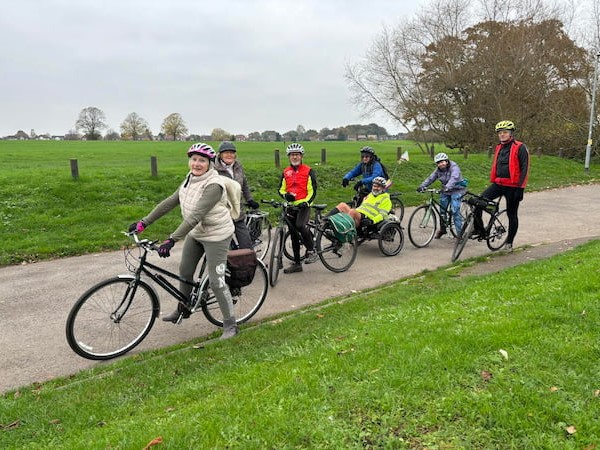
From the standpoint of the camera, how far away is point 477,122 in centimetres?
3189

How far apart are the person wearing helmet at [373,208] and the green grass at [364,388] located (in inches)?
122

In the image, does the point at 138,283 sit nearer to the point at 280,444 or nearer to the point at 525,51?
the point at 280,444

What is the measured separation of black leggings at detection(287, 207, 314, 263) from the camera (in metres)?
6.50

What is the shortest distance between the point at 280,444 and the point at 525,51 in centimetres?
3166

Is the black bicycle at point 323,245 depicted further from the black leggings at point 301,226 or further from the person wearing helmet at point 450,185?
the person wearing helmet at point 450,185

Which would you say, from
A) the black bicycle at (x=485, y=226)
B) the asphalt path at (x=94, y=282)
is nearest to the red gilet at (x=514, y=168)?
the black bicycle at (x=485, y=226)

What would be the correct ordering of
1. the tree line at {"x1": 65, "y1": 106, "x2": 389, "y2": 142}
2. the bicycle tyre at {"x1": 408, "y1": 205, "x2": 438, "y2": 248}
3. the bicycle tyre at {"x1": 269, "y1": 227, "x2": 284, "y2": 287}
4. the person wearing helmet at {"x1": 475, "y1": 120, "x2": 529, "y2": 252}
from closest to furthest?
the bicycle tyre at {"x1": 269, "y1": 227, "x2": 284, "y2": 287}
the person wearing helmet at {"x1": 475, "y1": 120, "x2": 529, "y2": 252}
the bicycle tyre at {"x1": 408, "y1": 205, "x2": 438, "y2": 248}
the tree line at {"x1": 65, "y1": 106, "x2": 389, "y2": 142}

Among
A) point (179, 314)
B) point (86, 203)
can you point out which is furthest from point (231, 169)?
point (86, 203)

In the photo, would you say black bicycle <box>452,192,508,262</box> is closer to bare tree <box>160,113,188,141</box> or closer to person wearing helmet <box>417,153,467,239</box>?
person wearing helmet <box>417,153,467,239</box>

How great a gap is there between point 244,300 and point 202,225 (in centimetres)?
129

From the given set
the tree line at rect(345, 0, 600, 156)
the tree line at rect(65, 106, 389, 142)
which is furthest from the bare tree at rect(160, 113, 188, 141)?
the tree line at rect(345, 0, 600, 156)

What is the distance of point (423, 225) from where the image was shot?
8656 mm

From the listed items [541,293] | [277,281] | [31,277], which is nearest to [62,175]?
[31,277]

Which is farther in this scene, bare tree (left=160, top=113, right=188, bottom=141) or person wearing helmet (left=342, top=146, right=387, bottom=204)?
bare tree (left=160, top=113, right=188, bottom=141)
